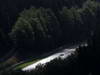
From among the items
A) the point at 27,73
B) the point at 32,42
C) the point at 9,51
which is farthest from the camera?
the point at 9,51

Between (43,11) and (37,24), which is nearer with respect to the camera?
(37,24)

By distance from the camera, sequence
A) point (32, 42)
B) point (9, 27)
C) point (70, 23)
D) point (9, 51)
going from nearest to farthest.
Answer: point (32, 42) → point (9, 51) → point (70, 23) → point (9, 27)

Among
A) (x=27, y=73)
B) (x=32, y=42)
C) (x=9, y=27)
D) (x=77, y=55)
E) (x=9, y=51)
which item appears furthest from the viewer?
(x=9, y=27)

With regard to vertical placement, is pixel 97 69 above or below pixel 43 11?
above

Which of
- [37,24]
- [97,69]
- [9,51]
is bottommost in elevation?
[9,51]

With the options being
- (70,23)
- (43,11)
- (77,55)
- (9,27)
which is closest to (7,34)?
(9,27)

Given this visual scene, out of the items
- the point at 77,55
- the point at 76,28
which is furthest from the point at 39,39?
the point at 77,55

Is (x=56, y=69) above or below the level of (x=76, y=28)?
above

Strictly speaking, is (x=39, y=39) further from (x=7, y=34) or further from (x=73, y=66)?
(x=73, y=66)

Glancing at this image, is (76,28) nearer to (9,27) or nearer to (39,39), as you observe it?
(39,39)
